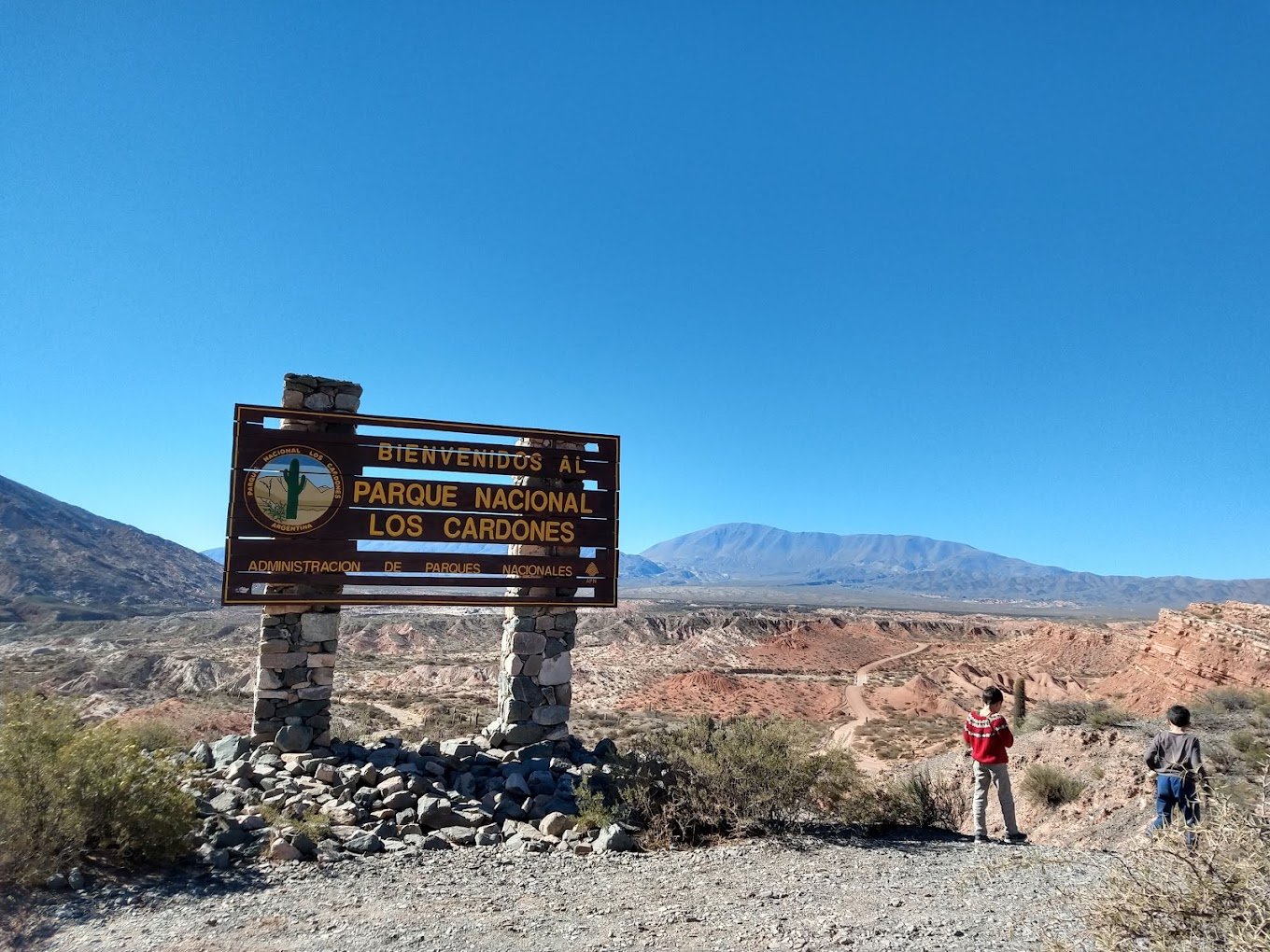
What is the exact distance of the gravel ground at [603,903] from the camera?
5840mm

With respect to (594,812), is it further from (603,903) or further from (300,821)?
(300,821)

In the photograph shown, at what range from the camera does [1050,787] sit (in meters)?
13.9

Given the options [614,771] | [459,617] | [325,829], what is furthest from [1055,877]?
[459,617]

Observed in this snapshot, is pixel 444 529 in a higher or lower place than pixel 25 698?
higher

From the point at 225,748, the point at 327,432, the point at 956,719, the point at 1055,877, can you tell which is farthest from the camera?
the point at 956,719

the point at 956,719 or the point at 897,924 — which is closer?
the point at 897,924

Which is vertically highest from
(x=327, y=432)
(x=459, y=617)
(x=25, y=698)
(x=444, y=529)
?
(x=327, y=432)

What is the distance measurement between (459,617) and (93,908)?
68.0 metres

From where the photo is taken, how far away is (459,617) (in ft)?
237

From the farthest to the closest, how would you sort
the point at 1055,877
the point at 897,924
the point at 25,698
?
the point at 25,698, the point at 1055,877, the point at 897,924

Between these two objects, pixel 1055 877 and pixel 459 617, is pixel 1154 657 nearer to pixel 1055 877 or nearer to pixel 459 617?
pixel 1055 877

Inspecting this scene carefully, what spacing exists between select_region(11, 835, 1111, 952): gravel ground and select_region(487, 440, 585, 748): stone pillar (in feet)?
12.7

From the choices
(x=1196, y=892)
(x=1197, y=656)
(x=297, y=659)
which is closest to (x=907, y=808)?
(x=1196, y=892)

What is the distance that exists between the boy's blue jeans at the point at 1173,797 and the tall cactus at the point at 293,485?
1180cm
